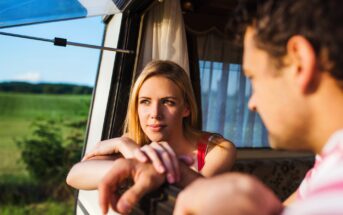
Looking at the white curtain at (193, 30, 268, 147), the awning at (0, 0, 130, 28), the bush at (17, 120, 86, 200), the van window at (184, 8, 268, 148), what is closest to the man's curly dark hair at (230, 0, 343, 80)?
the awning at (0, 0, 130, 28)

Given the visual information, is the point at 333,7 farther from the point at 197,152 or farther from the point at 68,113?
the point at 68,113

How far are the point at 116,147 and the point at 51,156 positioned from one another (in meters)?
6.97

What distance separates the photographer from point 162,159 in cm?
67

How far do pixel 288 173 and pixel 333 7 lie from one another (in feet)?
8.94

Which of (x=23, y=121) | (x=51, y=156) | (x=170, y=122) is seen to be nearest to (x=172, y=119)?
(x=170, y=122)

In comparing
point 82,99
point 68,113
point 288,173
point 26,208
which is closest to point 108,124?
point 288,173

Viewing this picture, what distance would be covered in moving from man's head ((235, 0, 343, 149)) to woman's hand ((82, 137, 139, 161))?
1.40ft

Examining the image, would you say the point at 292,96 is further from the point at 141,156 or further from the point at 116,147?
the point at 116,147

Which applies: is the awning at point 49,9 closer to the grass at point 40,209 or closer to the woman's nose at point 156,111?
the woman's nose at point 156,111

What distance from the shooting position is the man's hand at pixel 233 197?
0.39 m

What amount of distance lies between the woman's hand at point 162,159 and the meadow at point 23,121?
20.6 feet

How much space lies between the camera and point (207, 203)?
1.35 ft

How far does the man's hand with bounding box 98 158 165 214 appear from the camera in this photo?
0.62 m

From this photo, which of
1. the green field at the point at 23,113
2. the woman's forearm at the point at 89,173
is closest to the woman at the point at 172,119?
the woman's forearm at the point at 89,173
